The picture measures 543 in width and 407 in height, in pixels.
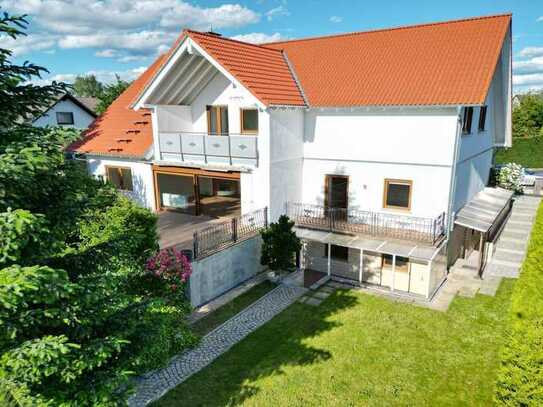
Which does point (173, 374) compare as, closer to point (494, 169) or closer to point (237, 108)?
point (237, 108)

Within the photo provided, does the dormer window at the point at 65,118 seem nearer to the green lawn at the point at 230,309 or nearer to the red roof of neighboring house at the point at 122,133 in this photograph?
the red roof of neighboring house at the point at 122,133

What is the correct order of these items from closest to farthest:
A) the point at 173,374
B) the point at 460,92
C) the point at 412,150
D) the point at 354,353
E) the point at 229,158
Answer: the point at 173,374, the point at 354,353, the point at 460,92, the point at 412,150, the point at 229,158

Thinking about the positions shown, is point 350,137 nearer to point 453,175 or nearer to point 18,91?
point 453,175

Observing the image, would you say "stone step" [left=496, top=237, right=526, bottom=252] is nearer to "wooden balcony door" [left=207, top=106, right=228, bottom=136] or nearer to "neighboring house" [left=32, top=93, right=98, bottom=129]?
"wooden balcony door" [left=207, top=106, right=228, bottom=136]

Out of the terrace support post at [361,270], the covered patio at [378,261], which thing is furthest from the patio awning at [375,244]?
the terrace support post at [361,270]

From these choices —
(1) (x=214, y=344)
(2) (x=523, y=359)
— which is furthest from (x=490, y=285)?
(1) (x=214, y=344)

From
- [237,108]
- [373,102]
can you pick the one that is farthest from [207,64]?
[373,102]

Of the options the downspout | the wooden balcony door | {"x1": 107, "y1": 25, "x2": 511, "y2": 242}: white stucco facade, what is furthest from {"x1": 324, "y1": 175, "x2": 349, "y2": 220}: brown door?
the wooden balcony door
